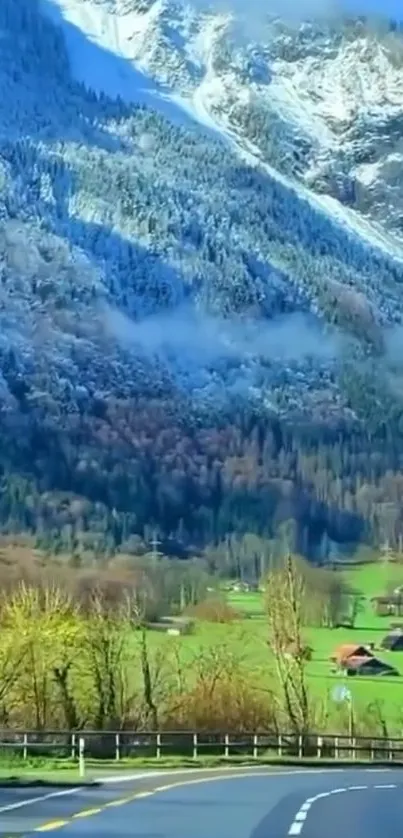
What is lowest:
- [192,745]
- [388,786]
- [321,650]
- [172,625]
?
[321,650]

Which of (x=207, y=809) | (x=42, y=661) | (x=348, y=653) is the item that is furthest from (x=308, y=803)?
(x=348, y=653)

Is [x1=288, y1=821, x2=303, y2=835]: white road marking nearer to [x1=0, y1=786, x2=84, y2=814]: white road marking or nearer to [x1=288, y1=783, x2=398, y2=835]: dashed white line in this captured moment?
[x1=288, y1=783, x2=398, y2=835]: dashed white line

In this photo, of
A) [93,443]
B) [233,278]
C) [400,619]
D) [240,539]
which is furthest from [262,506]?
[233,278]

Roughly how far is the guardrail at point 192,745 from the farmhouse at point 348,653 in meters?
19.9

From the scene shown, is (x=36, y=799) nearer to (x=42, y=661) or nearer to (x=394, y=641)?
(x=42, y=661)

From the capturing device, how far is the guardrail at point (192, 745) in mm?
45469

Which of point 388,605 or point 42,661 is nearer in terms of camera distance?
point 42,661

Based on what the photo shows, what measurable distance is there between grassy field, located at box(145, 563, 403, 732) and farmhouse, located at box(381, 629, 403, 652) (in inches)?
17.5

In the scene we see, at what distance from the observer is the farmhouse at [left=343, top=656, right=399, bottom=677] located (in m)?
83.7

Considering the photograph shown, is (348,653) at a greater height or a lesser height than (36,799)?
lesser

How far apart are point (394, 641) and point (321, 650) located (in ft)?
46.2

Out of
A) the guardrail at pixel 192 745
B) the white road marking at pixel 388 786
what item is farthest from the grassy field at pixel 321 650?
the white road marking at pixel 388 786

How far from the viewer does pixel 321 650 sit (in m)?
82.0

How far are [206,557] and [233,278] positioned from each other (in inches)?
2859
